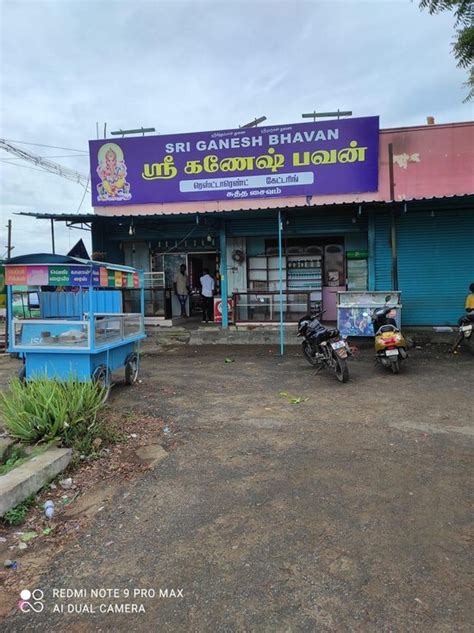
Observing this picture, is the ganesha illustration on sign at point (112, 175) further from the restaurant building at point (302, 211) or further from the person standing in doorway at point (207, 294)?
the person standing in doorway at point (207, 294)

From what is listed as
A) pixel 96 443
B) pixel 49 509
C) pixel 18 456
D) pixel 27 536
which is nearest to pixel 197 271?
pixel 96 443

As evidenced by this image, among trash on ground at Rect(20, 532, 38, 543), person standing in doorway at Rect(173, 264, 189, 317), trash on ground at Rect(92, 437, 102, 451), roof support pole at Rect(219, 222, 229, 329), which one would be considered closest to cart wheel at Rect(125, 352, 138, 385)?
trash on ground at Rect(92, 437, 102, 451)

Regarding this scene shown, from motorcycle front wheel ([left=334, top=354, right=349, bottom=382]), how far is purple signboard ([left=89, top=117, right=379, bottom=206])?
6466 millimetres

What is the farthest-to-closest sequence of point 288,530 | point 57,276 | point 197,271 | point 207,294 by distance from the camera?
point 197,271, point 207,294, point 57,276, point 288,530

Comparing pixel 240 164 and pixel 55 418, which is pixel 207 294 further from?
pixel 55 418

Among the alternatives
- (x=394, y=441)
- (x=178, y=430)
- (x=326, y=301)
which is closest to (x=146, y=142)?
(x=326, y=301)

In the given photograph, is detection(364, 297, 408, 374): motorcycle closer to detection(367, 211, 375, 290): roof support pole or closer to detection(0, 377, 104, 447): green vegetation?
detection(367, 211, 375, 290): roof support pole

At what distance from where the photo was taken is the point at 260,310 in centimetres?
1270

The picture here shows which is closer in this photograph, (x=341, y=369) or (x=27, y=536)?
(x=27, y=536)

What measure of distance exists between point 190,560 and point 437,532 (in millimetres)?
1614

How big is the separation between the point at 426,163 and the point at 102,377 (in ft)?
33.4

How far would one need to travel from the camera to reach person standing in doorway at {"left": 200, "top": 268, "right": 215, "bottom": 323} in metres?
13.6

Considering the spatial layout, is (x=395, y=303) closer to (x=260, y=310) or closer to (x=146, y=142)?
(x=260, y=310)

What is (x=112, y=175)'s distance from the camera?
13648 mm
